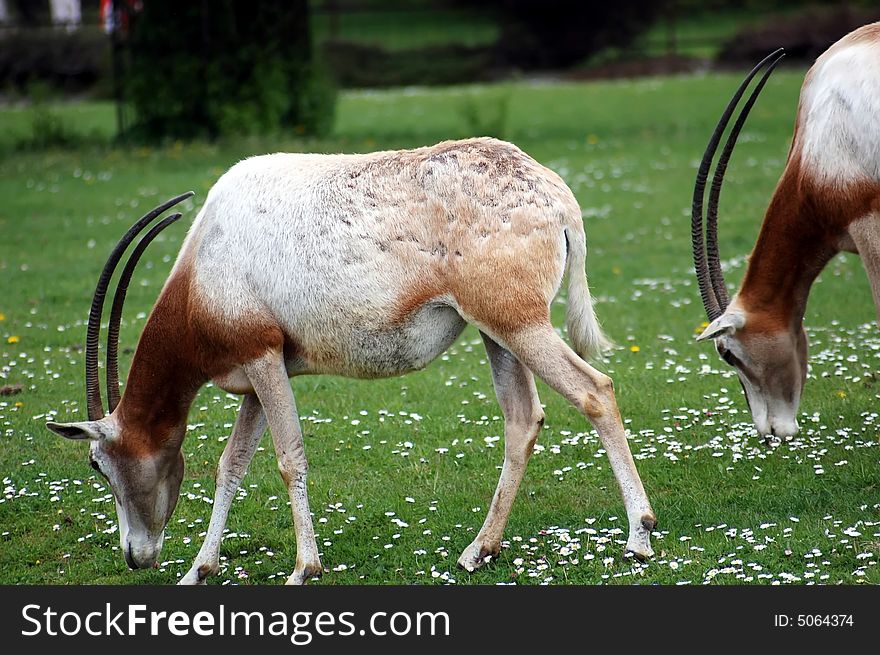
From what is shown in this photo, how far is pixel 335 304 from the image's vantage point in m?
5.88

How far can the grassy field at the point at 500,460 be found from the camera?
624 centimetres

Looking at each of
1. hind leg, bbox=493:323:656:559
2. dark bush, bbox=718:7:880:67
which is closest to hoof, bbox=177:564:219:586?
hind leg, bbox=493:323:656:559

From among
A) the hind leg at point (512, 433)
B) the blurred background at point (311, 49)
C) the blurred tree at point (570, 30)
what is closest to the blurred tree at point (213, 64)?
the blurred background at point (311, 49)

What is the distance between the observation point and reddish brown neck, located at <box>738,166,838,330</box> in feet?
22.6

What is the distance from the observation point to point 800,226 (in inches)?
274

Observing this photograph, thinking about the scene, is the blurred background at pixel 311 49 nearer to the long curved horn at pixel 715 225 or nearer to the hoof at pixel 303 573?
the long curved horn at pixel 715 225

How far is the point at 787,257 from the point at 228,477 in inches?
137

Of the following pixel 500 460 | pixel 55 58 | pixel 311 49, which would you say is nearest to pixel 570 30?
pixel 55 58

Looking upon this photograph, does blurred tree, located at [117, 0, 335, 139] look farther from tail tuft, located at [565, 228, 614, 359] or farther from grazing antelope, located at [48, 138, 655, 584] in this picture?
tail tuft, located at [565, 228, 614, 359]

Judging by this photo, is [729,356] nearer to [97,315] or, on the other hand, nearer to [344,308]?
[344,308]

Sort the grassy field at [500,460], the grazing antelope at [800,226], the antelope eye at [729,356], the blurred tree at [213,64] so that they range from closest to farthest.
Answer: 1. the grassy field at [500,460]
2. the grazing antelope at [800,226]
3. the antelope eye at [729,356]
4. the blurred tree at [213,64]

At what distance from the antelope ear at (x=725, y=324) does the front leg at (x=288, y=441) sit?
2399 millimetres

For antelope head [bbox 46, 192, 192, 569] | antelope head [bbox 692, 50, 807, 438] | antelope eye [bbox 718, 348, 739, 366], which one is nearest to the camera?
antelope head [bbox 46, 192, 192, 569]

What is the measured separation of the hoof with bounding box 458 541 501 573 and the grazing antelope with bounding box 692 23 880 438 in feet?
5.84
